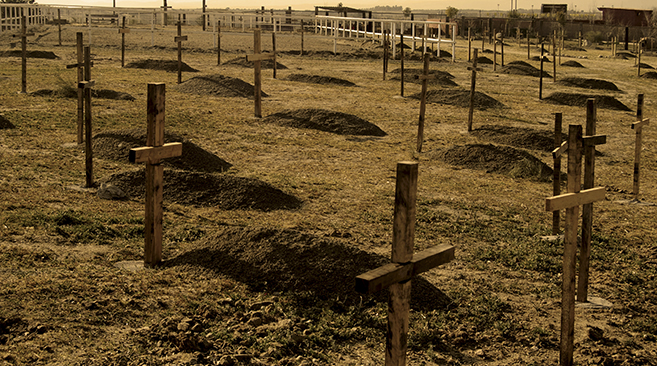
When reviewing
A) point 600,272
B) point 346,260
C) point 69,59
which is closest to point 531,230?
point 600,272

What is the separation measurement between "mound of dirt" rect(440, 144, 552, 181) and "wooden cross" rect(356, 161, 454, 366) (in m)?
9.31

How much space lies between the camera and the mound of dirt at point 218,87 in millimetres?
22688

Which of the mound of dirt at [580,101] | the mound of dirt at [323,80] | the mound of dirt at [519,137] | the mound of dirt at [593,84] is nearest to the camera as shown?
the mound of dirt at [519,137]

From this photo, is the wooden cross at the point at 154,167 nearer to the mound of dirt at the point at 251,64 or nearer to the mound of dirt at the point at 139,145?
the mound of dirt at the point at 139,145

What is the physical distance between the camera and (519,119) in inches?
825

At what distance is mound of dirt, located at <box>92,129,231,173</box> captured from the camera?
40.8 ft

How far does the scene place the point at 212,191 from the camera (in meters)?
10.6

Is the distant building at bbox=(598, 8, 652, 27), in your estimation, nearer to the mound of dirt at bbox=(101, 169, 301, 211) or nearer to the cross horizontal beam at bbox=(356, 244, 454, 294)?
the mound of dirt at bbox=(101, 169, 301, 211)

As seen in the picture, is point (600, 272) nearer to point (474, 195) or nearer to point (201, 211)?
point (474, 195)

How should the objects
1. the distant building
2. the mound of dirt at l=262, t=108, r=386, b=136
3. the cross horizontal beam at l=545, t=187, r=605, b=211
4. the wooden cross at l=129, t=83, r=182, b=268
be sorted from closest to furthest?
the cross horizontal beam at l=545, t=187, r=605, b=211
the wooden cross at l=129, t=83, r=182, b=268
the mound of dirt at l=262, t=108, r=386, b=136
the distant building

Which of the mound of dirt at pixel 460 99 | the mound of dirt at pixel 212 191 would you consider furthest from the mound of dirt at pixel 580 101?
the mound of dirt at pixel 212 191

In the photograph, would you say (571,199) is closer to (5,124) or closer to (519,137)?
(519,137)

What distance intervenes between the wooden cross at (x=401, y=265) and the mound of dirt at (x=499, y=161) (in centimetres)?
931

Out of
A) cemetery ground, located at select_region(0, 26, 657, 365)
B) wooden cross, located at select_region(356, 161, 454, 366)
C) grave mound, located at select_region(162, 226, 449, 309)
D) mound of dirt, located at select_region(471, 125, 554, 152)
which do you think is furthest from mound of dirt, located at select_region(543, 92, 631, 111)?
wooden cross, located at select_region(356, 161, 454, 366)
